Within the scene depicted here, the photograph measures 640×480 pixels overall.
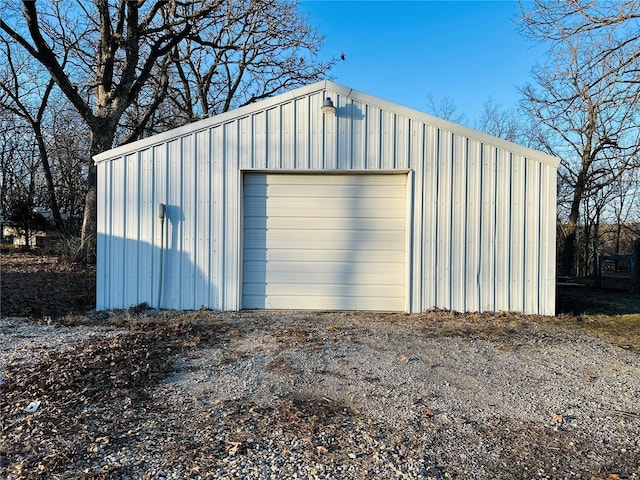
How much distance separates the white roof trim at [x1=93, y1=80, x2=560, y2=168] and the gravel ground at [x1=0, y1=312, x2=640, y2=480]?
278 cm

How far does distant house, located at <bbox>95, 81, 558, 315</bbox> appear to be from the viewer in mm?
6352

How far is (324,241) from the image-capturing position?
664 centimetres

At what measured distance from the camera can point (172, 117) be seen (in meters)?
15.8

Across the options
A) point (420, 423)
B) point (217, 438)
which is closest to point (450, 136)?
point (420, 423)

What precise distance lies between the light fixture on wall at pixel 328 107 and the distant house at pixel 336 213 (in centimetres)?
3

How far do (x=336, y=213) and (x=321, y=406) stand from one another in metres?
3.97

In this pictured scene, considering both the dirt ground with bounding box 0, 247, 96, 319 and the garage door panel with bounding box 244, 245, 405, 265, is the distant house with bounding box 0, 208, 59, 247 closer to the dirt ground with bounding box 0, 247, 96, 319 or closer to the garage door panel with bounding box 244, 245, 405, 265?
the dirt ground with bounding box 0, 247, 96, 319

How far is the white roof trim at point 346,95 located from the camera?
247 inches

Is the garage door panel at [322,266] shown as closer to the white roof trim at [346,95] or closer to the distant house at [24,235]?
the white roof trim at [346,95]


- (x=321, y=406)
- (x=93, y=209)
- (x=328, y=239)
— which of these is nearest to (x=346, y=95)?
(x=328, y=239)

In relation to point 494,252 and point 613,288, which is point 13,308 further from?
point 613,288

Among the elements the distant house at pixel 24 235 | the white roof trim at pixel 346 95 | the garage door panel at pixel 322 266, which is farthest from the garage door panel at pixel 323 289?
the distant house at pixel 24 235

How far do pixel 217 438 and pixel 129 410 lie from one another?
798 mm

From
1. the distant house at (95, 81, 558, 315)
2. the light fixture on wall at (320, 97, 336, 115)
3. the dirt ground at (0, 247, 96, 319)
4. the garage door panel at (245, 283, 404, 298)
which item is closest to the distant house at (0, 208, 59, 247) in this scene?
the dirt ground at (0, 247, 96, 319)
